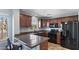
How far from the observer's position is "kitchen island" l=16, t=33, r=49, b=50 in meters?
2.10

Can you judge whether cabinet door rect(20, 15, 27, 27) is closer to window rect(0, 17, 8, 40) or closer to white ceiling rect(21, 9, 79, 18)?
white ceiling rect(21, 9, 79, 18)

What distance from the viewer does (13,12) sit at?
208 centimetres

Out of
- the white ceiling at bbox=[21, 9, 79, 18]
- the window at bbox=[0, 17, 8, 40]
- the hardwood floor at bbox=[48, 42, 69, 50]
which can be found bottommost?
the hardwood floor at bbox=[48, 42, 69, 50]

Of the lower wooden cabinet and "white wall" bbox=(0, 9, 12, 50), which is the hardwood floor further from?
"white wall" bbox=(0, 9, 12, 50)

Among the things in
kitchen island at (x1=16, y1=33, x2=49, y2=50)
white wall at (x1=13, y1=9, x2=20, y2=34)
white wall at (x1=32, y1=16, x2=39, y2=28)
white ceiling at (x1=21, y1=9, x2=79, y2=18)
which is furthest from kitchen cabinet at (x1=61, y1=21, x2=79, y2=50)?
white wall at (x1=13, y1=9, x2=20, y2=34)

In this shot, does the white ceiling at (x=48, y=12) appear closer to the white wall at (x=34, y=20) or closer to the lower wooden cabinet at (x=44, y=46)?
the white wall at (x=34, y=20)

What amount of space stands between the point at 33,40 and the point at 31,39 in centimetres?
4

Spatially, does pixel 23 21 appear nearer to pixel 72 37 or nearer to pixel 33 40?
pixel 33 40

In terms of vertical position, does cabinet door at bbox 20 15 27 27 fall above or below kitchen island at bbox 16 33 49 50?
above

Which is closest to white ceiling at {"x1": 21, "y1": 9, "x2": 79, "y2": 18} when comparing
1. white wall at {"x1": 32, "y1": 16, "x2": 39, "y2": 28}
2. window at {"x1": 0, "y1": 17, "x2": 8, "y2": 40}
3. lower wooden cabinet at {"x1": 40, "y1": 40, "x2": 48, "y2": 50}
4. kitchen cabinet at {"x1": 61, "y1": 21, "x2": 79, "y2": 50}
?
white wall at {"x1": 32, "y1": 16, "x2": 39, "y2": 28}

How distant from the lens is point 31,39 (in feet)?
7.03

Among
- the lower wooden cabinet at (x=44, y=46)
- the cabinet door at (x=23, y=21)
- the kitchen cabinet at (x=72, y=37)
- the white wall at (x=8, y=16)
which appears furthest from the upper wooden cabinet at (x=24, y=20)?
the kitchen cabinet at (x=72, y=37)

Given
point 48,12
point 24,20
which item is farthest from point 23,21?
point 48,12
